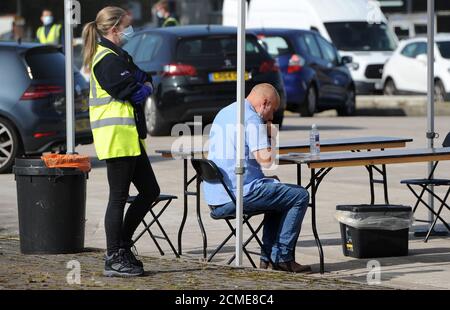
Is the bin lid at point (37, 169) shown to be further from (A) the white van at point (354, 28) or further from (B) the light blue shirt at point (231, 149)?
(A) the white van at point (354, 28)

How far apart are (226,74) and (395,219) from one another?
1056 centimetres

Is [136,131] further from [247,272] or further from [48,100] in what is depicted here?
[48,100]

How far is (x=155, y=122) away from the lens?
21094 mm

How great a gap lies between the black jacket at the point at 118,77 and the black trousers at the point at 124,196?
234 mm

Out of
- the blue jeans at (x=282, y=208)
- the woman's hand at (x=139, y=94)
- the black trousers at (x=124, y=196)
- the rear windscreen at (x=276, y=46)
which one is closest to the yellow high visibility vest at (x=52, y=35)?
the rear windscreen at (x=276, y=46)

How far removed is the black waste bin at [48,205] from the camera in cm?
1037

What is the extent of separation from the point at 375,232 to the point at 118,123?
2.48 metres

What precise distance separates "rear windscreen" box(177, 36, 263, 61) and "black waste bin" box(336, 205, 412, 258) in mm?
10681

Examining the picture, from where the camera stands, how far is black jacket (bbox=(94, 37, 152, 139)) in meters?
9.25

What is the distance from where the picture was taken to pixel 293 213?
9.91m

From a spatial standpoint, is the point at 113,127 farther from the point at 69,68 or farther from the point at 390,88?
the point at 390,88

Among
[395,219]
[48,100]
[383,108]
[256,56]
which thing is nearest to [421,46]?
[383,108]

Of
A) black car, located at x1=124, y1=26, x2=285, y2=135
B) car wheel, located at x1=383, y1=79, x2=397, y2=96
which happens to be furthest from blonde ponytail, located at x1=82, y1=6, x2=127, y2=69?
car wheel, located at x1=383, y1=79, x2=397, y2=96

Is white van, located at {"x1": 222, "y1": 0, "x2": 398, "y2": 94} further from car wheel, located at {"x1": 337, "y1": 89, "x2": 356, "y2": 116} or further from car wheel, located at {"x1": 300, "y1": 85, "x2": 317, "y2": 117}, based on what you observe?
car wheel, located at {"x1": 300, "y1": 85, "x2": 317, "y2": 117}
